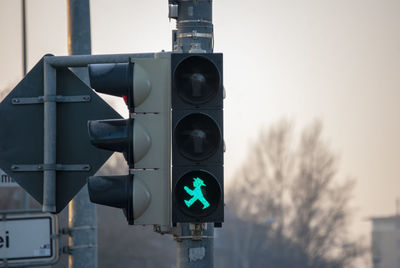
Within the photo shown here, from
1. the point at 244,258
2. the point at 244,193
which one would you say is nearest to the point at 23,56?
the point at 244,193

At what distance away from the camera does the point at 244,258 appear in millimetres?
51375

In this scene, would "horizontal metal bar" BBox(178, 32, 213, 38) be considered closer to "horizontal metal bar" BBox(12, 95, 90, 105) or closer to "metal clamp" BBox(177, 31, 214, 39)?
"metal clamp" BBox(177, 31, 214, 39)

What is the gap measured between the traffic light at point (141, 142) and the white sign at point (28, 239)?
4.56 metres

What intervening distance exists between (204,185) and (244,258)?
45401 millimetres

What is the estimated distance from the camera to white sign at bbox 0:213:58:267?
10.9 m

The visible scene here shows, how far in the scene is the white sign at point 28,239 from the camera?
10.9 meters

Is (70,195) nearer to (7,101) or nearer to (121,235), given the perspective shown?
(7,101)

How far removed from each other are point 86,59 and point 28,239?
4.33m

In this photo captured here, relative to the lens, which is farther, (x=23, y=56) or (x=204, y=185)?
(x=23, y=56)

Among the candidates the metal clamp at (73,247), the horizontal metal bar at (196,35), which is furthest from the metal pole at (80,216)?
the horizontal metal bar at (196,35)

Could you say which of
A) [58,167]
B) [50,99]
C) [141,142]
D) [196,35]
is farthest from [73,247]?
[141,142]

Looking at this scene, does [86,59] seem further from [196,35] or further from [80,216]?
[80,216]

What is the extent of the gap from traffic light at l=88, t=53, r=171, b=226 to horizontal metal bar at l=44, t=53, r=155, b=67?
32cm

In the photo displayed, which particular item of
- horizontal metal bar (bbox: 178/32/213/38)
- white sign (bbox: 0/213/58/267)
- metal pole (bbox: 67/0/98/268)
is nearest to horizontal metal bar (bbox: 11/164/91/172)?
horizontal metal bar (bbox: 178/32/213/38)
